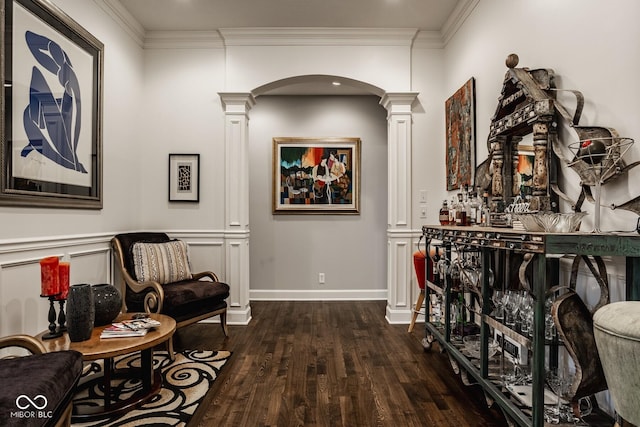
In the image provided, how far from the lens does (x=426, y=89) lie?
13.5ft

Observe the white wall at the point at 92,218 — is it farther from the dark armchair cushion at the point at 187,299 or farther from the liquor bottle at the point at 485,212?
the liquor bottle at the point at 485,212

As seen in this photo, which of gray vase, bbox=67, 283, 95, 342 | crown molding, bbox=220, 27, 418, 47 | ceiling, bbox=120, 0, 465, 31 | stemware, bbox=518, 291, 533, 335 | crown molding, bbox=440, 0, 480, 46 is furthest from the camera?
crown molding, bbox=220, 27, 418, 47

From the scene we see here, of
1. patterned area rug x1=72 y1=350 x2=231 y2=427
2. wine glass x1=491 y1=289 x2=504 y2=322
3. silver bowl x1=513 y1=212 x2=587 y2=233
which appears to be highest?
silver bowl x1=513 y1=212 x2=587 y2=233

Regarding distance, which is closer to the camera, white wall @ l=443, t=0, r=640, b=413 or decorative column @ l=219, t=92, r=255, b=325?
white wall @ l=443, t=0, r=640, b=413

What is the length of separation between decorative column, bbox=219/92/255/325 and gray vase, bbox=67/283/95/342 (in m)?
1.98

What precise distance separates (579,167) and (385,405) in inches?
64.6

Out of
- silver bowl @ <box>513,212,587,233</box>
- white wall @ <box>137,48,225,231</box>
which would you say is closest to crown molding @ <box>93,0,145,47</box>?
white wall @ <box>137,48,225,231</box>

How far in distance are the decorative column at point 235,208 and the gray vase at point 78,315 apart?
6.50ft

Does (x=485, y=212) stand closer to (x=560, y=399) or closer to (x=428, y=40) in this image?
(x=560, y=399)

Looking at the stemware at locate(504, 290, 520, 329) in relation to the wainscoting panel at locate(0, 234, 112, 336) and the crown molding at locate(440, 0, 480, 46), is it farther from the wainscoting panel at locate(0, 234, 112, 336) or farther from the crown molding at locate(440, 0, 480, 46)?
the wainscoting panel at locate(0, 234, 112, 336)

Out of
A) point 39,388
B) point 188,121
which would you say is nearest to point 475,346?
point 39,388

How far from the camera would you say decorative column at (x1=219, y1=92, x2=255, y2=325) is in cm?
405

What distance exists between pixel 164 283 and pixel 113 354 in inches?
57.5

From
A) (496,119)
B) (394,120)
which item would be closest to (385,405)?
(496,119)
